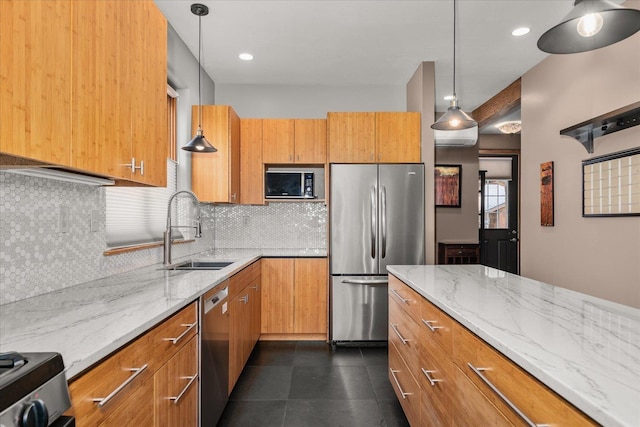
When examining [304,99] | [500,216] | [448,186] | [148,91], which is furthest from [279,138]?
[500,216]

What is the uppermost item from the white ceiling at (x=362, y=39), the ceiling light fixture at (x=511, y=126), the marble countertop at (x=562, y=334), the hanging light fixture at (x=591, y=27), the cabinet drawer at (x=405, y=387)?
the white ceiling at (x=362, y=39)

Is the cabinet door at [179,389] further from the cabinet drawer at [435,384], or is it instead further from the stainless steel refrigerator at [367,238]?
the stainless steel refrigerator at [367,238]

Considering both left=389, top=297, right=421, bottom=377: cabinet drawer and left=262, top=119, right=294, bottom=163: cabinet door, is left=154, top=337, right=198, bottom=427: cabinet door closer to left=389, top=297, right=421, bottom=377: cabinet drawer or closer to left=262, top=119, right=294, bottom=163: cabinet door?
left=389, top=297, right=421, bottom=377: cabinet drawer

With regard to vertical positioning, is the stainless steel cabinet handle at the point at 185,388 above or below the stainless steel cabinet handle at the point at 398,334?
below

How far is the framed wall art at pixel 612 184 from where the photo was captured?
2.56m

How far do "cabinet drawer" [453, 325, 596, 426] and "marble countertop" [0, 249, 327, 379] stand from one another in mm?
1141

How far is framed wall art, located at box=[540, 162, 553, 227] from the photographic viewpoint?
354 centimetres

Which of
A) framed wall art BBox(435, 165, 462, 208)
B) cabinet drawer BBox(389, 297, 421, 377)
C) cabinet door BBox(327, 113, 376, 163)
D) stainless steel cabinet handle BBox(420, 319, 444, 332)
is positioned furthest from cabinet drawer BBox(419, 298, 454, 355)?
framed wall art BBox(435, 165, 462, 208)

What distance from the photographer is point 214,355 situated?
208 centimetres

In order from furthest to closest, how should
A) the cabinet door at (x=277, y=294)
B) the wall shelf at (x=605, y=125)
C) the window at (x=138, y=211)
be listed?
the cabinet door at (x=277, y=294)
the wall shelf at (x=605, y=125)
the window at (x=138, y=211)

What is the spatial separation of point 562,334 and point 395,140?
2.96 m

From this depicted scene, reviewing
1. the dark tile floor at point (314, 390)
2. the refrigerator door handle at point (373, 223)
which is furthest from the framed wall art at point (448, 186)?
the dark tile floor at point (314, 390)

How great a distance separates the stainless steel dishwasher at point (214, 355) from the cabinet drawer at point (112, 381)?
0.62 meters

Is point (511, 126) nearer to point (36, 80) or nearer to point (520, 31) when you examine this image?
point (520, 31)
